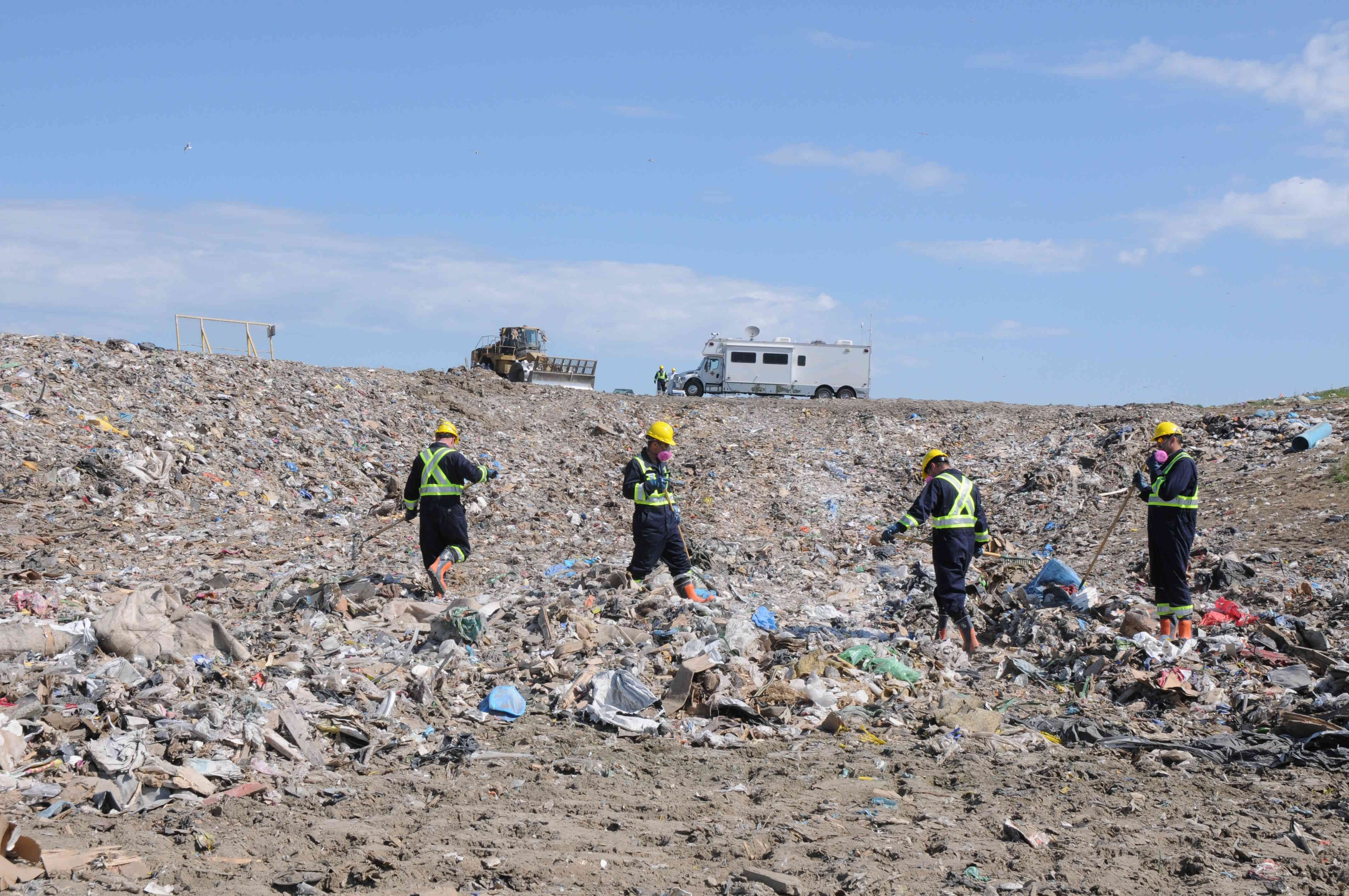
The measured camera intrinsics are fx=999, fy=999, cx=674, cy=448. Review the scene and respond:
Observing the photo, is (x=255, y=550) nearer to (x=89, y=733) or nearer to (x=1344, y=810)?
(x=89, y=733)

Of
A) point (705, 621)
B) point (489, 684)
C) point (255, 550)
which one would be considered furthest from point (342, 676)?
point (255, 550)

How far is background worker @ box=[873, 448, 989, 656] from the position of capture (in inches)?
273

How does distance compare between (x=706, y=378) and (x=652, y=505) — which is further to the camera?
(x=706, y=378)

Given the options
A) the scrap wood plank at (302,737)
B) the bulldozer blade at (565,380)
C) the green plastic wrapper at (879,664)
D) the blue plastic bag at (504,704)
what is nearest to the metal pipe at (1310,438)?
the green plastic wrapper at (879,664)

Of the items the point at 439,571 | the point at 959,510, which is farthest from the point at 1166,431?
the point at 439,571

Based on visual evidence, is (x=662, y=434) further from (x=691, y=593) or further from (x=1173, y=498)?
(x=1173, y=498)

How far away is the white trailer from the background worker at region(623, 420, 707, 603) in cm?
1792

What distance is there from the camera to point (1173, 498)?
7.02m

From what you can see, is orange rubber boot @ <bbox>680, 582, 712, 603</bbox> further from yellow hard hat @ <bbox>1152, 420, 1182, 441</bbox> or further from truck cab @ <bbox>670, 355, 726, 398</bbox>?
truck cab @ <bbox>670, 355, 726, 398</bbox>

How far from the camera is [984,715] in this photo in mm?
5590

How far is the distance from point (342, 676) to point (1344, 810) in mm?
4993

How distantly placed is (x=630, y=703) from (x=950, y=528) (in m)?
2.67

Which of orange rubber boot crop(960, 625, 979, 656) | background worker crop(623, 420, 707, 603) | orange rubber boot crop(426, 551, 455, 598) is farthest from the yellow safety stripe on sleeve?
orange rubber boot crop(426, 551, 455, 598)

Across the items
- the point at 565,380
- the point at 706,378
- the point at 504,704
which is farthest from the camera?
the point at 706,378
